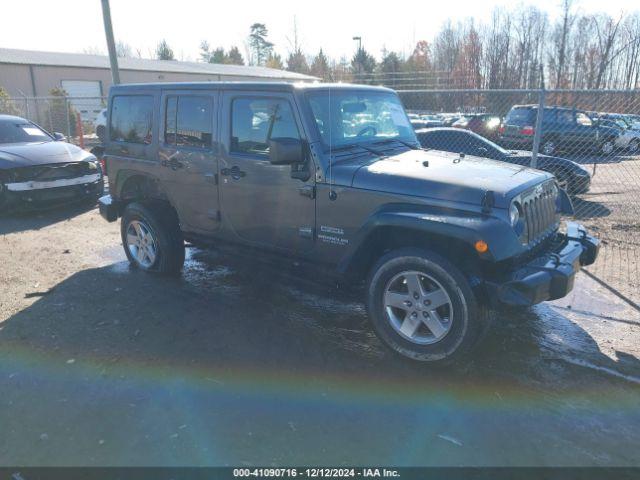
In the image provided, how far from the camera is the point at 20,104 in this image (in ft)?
83.4

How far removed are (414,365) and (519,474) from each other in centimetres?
119

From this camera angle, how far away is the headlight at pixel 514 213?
340cm

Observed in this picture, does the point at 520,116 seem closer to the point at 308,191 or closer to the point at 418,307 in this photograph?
the point at 308,191

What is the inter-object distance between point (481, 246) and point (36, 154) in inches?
331

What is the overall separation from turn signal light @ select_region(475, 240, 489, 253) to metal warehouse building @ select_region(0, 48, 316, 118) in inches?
914

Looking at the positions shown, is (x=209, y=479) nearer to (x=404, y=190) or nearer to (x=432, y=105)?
(x=404, y=190)

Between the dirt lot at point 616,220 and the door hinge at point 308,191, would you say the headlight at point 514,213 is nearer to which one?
the door hinge at point 308,191

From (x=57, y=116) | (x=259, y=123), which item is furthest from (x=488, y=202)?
(x=57, y=116)

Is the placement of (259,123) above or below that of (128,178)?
above

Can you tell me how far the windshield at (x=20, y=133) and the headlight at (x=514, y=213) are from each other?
30.9 feet

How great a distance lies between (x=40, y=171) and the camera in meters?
8.52

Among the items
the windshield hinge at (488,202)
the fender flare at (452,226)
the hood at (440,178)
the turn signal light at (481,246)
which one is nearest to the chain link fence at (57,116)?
the hood at (440,178)

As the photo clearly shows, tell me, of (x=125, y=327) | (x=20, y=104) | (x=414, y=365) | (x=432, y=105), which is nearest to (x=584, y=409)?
(x=414, y=365)

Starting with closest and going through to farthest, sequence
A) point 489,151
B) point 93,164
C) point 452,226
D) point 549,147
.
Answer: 1. point 452,226
2. point 489,151
3. point 93,164
4. point 549,147
